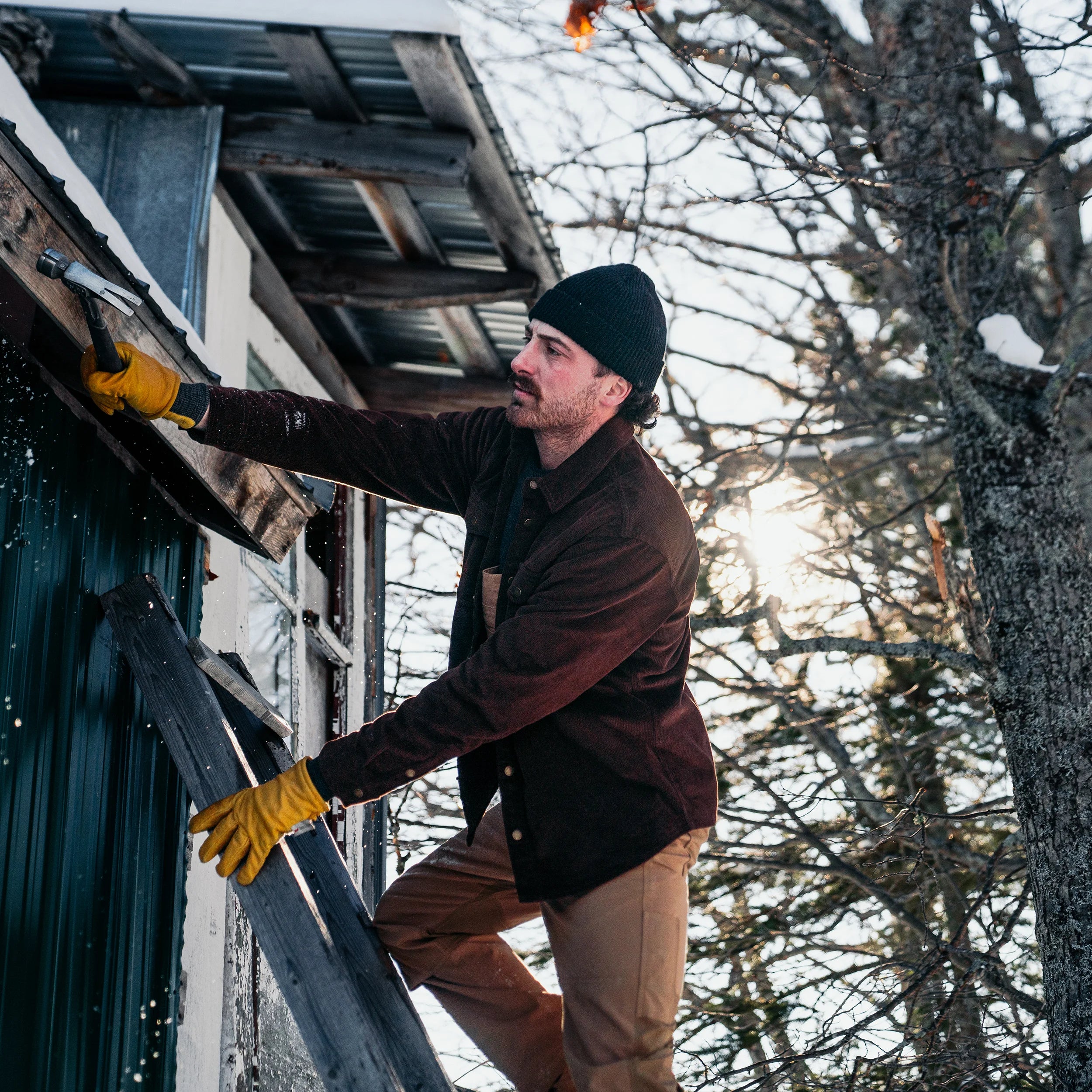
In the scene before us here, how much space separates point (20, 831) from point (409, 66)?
283cm

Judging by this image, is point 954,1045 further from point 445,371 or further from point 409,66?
point 409,66

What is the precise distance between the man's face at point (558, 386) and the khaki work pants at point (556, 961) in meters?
1.02

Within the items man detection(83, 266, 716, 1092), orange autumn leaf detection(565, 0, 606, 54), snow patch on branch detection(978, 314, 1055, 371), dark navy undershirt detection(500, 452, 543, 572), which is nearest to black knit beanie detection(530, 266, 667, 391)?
man detection(83, 266, 716, 1092)

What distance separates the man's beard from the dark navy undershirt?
0.09 metres

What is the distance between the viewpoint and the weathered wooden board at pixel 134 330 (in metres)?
2.22

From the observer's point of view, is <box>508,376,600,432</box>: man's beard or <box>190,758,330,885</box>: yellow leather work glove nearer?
<box>190,758,330,885</box>: yellow leather work glove

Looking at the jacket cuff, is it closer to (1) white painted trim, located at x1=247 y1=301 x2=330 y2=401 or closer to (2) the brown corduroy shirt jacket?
(2) the brown corduroy shirt jacket

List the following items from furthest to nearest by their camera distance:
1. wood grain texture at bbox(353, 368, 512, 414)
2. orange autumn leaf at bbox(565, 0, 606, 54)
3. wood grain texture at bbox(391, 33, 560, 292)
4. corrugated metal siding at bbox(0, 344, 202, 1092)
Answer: wood grain texture at bbox(353, 368, 512, 414) → orange autumn leaf at bbox(565, 0, 606, 54) → wood grain texture at bbox(391, 33, 560, 292) → corrugated metal siding at bbox(0, 344, 202, 1092)

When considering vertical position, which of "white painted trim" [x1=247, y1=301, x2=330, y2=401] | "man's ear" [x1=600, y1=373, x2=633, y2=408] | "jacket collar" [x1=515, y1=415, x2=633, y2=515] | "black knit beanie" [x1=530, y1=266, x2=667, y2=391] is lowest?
"jacket collar" [x1=515, y1=415, x2=633, y2=515]

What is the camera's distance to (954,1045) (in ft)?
17.0

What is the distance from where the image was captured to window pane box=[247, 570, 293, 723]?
4578mm

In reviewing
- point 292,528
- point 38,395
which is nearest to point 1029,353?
point 292,528

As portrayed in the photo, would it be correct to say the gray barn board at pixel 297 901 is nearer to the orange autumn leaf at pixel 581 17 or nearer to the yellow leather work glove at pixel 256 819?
the yellow leather work glove at pixel 256 819

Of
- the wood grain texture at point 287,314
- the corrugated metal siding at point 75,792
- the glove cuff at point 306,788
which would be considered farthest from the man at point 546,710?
the wood grain texture at point 287,314
